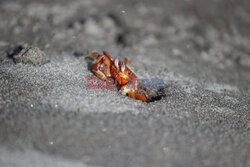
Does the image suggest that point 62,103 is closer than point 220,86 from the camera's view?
Yes

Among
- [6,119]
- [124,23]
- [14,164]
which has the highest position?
[124,23]

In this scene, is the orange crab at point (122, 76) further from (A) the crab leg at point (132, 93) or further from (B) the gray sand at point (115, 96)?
(B) the gray sand at point (115, 96)

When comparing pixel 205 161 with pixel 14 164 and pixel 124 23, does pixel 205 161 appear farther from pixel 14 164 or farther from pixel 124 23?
pixel 124 23

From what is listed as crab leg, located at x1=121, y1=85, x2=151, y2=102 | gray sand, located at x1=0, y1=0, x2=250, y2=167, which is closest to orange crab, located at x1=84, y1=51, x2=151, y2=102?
crab leg, located at x1=121, y1=85, x2=151, y2=102

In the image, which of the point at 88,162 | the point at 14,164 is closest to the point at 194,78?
the point at 88,162

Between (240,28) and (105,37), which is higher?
(240,28)
